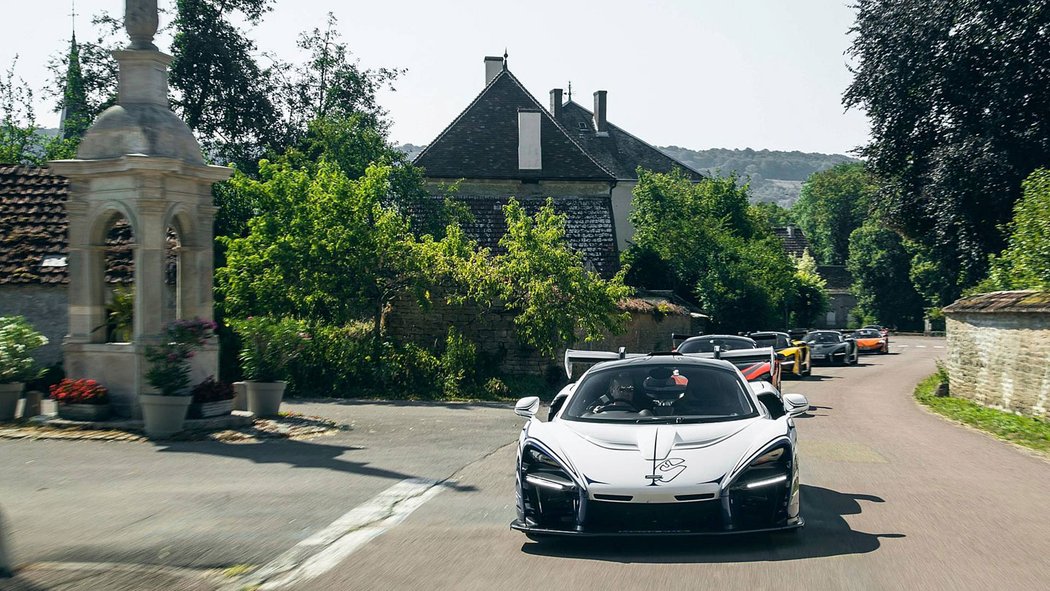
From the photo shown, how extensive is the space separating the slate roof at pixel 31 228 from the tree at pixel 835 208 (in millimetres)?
99772

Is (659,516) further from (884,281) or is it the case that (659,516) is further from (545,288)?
(884,281)

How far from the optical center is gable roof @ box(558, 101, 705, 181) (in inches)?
2601

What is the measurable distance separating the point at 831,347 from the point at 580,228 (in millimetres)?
13866

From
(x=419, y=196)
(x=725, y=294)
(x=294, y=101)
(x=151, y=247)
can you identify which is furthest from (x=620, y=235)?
(x=151, y=247)

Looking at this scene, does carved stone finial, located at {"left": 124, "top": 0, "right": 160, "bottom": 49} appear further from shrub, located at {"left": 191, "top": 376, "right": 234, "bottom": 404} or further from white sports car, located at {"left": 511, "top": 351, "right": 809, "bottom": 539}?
white sports car, located at {"left": 511, "top": 351, "right": 809, "bottom": 539}

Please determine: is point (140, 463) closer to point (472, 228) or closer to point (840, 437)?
point (840, 437)

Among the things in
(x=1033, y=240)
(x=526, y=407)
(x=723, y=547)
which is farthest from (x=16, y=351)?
(x=1033, y=240)

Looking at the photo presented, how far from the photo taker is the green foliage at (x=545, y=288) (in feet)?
82.6

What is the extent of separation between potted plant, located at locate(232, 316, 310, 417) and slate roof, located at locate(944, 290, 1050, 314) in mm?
13090

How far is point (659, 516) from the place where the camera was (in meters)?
6.75

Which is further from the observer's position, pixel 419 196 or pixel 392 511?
pixel 419 196

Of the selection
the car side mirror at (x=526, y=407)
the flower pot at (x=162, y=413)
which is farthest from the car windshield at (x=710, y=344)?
the car side mirror at (x=526, y=407)

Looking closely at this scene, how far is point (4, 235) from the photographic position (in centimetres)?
2142

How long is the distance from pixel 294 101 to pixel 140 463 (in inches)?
1277
